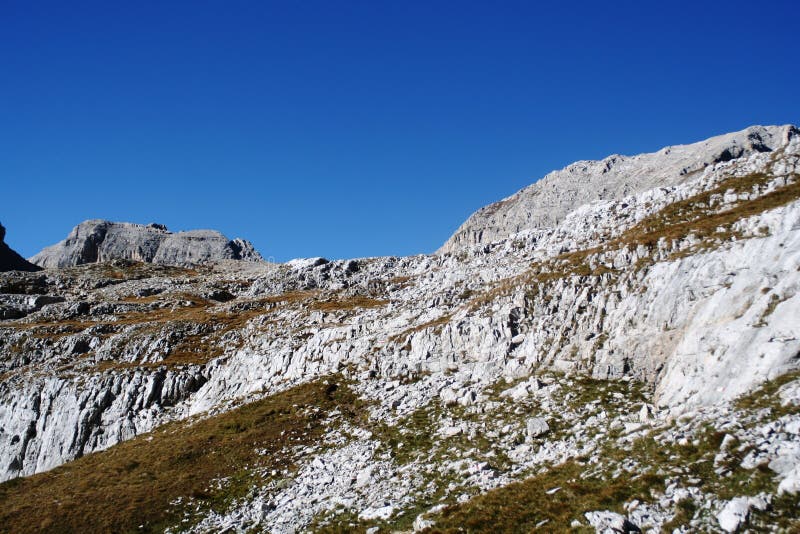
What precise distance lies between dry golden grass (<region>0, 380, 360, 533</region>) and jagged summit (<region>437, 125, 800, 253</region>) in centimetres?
10406

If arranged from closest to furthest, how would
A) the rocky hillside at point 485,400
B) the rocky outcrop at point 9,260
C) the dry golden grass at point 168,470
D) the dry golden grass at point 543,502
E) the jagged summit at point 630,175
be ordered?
1. the dry golden grass at point 543,502
2. the rocky hillside at point 485,400
3. the dry golden grass at point 168,470
4. the jagged summit at point 630,175
5. the rocky outcrop at point 9,260

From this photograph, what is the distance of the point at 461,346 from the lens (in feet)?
148

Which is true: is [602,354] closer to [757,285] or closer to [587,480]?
[757,285]

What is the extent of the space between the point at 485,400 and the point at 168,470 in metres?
27.0

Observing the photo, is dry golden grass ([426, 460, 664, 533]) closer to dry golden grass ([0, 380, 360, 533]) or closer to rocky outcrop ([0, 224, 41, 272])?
dry golden grass ([0, 380, 360, 533])

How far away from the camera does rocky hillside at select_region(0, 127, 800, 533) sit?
19.6 metres

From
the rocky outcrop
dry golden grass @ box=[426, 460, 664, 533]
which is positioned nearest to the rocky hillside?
dry golden grass @ box=[426, 460, 664, 533]

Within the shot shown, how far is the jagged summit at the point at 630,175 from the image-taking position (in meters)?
151

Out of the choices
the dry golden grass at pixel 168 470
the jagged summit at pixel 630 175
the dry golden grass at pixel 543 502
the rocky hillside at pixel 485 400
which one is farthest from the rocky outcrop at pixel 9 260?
the dry golden grass at pixel 543 502

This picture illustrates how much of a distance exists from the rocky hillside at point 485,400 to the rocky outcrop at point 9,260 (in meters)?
111

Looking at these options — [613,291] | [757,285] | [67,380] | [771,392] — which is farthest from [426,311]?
[67,380]

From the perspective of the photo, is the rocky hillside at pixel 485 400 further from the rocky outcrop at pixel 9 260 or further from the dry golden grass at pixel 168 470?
the rocky outcrop at pixel 9 260

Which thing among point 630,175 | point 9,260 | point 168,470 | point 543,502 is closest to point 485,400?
point 543,502

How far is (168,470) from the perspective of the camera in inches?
1598
